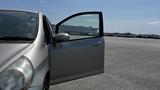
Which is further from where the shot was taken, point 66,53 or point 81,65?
point 81,65

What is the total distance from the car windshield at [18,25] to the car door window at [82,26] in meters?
0.82

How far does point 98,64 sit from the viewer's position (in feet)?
21.0

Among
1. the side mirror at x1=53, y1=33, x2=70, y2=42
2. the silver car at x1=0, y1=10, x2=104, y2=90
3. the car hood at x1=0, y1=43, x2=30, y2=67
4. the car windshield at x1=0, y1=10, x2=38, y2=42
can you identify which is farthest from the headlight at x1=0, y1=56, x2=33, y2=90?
the side mirror at x1=53, y1=33, x2=70, y2=42

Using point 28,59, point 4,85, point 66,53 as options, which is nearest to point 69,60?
point 66,53

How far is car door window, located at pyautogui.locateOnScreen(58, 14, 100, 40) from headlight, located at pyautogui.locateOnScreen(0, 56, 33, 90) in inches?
95.9

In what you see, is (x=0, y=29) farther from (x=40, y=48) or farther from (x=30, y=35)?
(x=40, y=48)

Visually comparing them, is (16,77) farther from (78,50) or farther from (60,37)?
(78,50)

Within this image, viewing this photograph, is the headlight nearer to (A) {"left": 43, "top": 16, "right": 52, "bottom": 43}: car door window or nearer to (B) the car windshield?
(B) the car windshield

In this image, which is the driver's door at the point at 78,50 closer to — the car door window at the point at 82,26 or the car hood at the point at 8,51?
the car door window at the point at 82,26

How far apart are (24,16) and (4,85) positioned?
7.29 ft

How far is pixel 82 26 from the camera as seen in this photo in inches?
266

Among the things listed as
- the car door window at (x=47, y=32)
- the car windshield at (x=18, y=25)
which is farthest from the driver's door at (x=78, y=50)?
the car windshield at (x=18, y=25)

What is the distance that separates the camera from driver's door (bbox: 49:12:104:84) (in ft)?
18.2

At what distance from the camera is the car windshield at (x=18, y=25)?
15.8ft
